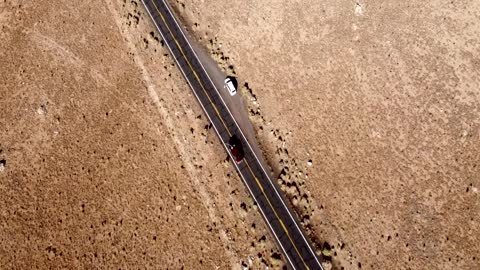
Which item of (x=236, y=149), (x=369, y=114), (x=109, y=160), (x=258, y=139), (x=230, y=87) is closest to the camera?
(x=236, y=149)

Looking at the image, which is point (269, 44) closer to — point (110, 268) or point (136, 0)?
point (136, 0)

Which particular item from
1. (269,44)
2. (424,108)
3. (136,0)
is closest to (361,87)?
(424,108)

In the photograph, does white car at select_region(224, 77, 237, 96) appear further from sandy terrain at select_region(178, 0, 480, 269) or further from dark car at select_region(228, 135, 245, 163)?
dark car at select_region(228, 135, 245, 163)

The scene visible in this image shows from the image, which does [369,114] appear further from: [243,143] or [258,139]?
[243,143]

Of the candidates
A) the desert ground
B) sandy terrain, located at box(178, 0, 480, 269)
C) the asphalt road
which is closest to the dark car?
the asphalt road

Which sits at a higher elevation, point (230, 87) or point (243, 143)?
point (230, 87)

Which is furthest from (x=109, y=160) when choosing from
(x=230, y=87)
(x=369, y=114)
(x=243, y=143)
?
(x=369, y=114)

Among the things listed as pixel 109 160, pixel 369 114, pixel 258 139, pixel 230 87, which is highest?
pixel 369 114
